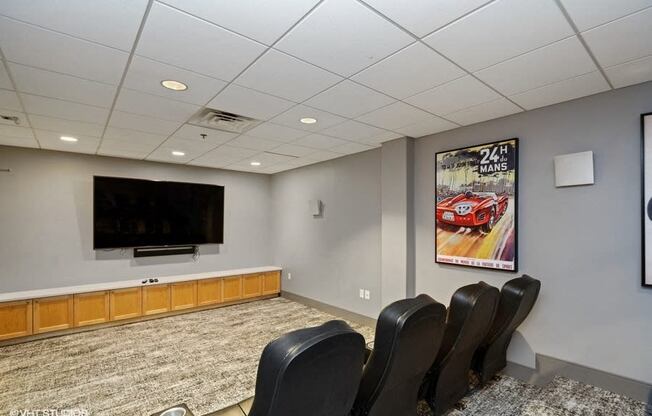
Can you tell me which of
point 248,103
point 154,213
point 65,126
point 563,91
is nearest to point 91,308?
point 154,213

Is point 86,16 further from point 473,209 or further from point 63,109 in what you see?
point 473,209

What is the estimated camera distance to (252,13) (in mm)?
1633

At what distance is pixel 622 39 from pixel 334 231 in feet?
13.0

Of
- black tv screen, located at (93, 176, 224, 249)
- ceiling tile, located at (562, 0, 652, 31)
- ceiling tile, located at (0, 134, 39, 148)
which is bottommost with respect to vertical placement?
black tv screen, located at (93, 176, 224, 249)

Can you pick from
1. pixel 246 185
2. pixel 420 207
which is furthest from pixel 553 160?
pixel 246 185

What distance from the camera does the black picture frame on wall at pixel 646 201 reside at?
241 cm

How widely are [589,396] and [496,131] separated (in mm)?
2445

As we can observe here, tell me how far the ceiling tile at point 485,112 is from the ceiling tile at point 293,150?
6.74 feet

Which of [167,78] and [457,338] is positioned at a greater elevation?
[167,78]

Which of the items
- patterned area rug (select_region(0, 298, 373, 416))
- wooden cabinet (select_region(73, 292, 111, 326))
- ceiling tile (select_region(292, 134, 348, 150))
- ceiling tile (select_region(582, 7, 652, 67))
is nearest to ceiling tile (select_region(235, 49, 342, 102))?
ceiling tile (select_region(292, 134, 348, 150))

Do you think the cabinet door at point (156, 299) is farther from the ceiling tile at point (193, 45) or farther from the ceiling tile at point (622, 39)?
the ceiling tile at point (622, 39)

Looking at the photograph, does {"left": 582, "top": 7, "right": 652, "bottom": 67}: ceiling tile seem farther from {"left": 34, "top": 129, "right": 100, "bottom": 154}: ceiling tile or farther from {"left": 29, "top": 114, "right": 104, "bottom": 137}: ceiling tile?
{"left": 34, "top": 129, "right": 100, "bottom": 154}: ceiling tile

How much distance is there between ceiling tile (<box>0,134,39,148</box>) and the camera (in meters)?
3.95

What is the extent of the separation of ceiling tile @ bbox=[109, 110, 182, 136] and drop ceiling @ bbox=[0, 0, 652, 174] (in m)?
0.02
